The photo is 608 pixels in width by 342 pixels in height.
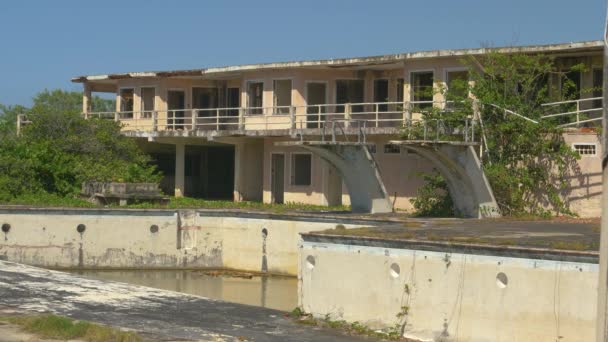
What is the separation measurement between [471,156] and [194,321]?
12676mm

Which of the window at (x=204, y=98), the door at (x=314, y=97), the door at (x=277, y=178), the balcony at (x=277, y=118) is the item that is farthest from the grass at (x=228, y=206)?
the window at (x=204, y=98)

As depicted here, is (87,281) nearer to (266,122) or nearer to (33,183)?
(33,183)

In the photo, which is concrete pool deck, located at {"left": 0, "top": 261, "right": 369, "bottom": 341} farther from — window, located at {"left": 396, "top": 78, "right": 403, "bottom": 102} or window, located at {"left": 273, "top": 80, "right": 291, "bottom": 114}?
window, located at {"left": 273, "top": 80, "right": 291, "bottom": 114}

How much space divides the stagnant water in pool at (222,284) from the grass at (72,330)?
9.98m

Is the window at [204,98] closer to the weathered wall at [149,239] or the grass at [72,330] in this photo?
the weathered wall at [149,239]

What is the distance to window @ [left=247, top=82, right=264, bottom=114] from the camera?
45.2 metres

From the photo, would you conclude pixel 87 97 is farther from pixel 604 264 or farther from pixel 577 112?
pixel 604 264

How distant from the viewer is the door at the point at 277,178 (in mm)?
44438

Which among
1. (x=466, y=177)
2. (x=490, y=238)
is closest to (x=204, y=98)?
(x=466, y=177)

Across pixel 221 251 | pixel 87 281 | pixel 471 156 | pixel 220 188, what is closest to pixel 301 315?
pixel 87 281

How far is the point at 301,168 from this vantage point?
4341 cm

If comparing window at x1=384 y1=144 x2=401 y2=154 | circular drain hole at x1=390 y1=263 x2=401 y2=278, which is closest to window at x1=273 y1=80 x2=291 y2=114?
window at x1=384 y1=144 x2=401 y2=154

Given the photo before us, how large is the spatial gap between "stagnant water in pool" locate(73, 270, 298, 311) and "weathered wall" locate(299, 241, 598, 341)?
746cm

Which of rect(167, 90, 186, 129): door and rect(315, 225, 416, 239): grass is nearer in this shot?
rect(315, 225, 416, 239): grass
